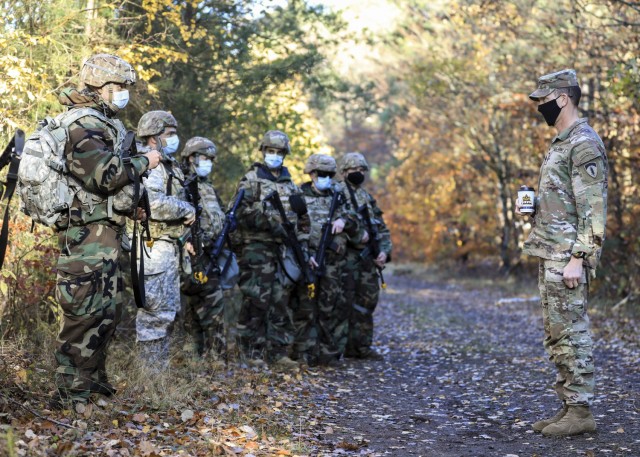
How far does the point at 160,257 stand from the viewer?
23.7 ft

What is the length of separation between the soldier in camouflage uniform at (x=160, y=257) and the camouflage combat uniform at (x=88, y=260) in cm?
136

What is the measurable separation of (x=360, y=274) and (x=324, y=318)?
40.8 inches

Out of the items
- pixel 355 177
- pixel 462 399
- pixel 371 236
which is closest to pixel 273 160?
pixel 355 177

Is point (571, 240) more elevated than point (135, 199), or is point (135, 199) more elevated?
point (135, 199)

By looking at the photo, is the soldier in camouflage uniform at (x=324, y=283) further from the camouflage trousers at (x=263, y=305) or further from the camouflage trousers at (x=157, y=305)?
the camouflage trousers at (x=157, y=305)

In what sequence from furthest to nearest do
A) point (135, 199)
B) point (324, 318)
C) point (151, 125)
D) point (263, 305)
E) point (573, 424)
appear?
point (324, 318), point (263, 305), point (151, 125), point (573, 424), point (135, 199)

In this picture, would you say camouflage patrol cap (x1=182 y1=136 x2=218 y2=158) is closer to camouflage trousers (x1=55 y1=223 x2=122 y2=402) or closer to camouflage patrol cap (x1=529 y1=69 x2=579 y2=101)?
camouflage trousers (x1=55 y1=223 x2=122 y2=402)

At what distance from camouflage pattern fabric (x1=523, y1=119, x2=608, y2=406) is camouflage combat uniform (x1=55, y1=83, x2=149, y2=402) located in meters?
3.15

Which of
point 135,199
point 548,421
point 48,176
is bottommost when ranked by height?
point 548,421

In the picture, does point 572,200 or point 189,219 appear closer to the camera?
point 572,200

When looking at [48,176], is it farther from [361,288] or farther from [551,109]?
[361,288]

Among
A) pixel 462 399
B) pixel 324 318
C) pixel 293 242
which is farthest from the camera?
pixel 324 318

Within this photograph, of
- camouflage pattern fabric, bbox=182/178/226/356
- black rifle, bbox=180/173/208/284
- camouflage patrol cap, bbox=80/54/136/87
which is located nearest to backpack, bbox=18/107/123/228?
camouflage patrol cap, bbox=80/54/136/87

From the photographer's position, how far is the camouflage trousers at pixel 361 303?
10492 mm
